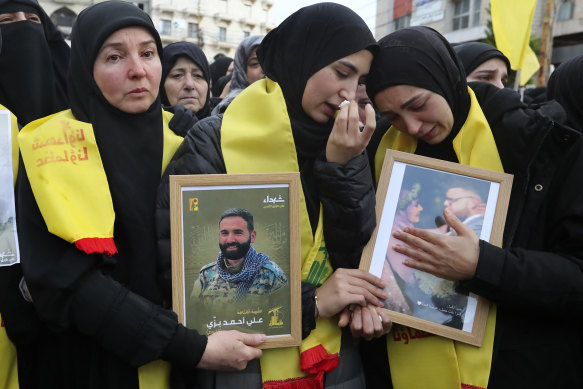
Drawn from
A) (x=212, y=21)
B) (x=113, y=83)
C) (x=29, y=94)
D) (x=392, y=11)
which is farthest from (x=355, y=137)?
(x=212, y=21)

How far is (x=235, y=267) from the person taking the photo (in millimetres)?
1666

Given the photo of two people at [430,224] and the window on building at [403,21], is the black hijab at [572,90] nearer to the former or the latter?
the photo of two people at [430,224]

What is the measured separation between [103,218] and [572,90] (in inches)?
90.1

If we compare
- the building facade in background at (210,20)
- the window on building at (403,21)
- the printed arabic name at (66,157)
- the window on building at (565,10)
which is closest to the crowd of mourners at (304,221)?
the printed arabic name at (66,157)

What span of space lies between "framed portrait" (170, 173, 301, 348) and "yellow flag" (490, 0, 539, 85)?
5.00 metres

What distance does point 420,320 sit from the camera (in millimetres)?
1758

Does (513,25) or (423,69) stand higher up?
(513,25)

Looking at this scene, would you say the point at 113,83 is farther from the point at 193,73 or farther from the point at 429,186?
the point at 193,73

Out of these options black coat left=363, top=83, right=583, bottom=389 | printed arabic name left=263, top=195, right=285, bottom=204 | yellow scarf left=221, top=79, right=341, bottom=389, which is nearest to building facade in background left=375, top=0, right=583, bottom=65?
black coat left=363, top=83, right=583, bottom=389

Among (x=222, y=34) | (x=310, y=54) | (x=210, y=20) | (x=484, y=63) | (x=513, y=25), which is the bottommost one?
(x=310, y=54)

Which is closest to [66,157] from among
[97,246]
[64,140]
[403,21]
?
[64,140]

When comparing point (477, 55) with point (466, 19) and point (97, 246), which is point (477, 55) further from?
point (466, 19)

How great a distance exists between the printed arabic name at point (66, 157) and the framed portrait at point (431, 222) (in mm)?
1120

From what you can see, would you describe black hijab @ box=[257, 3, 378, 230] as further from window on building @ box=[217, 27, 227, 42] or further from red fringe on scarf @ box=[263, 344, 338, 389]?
window on building @ box=[217, 27, 227, 42]
